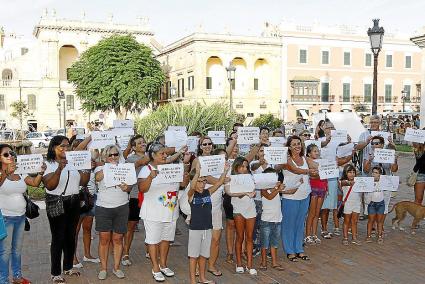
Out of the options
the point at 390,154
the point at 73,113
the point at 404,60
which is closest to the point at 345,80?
the point at 404,60

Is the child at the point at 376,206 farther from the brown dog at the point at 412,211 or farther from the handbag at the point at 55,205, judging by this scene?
the handbag at the point at 55,205

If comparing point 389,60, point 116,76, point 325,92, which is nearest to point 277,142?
point 116,76

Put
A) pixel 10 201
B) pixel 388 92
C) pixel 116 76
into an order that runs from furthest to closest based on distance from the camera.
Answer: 1. pixel 388 92
2. pixel 116 76
3. pixel 10 201

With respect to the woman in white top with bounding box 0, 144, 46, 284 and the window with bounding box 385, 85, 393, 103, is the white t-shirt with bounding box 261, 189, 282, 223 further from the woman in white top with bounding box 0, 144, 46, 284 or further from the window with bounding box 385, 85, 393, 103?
the window with bounding box 385, 85, 393, 103

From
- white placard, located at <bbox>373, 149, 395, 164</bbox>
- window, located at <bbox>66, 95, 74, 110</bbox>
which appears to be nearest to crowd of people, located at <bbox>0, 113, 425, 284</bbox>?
white placard, located at <bbox>373, 149, 395, 164</bbox>

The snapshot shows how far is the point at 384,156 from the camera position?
9.02 m

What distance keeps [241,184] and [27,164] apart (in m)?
2.87

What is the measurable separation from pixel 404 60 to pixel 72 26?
40.0 m

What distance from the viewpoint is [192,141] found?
9578mm

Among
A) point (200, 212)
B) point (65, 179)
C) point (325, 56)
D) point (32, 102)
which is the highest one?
point (325, 56)

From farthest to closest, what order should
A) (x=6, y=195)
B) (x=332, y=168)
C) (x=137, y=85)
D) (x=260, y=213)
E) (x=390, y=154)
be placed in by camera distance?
(x=137, y=85)
(x=390, y=154)
(x=332, y=168)
(x=260, y=213)
(x=6, y=195)

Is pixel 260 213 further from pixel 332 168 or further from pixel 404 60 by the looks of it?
pixel 404 60

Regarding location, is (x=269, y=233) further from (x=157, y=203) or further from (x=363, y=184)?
(x=363, y=184)

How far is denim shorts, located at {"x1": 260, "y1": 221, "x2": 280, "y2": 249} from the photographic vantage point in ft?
24.5
